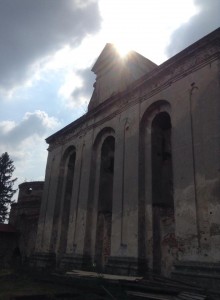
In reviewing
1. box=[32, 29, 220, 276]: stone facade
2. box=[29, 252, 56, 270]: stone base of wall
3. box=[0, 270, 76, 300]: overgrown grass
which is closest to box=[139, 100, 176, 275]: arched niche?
box=[32, 29, 220, 276]: stone facade

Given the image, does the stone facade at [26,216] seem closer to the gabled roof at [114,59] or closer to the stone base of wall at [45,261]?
the stone base of wall at [45,261]

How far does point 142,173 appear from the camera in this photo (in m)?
12.0

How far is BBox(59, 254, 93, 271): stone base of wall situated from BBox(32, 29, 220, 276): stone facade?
0.14 ft

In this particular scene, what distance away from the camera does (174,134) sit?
10.8m

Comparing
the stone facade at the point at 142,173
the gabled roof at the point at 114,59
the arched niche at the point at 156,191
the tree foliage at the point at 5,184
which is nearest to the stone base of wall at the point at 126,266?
the stone facade at the point at 142,173

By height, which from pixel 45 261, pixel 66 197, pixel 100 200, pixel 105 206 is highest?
pixel 66 197

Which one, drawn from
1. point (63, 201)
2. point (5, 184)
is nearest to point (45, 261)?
point (63, 201)

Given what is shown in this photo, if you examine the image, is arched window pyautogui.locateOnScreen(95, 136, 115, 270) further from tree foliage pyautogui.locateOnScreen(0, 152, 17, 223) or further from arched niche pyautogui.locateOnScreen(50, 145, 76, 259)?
tree foliage pyautogui.locateOnScreen(0, 152, 17, 223)

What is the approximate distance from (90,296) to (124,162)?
5688mm

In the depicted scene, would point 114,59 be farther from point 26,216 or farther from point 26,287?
point 26,216

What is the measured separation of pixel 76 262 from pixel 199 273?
671 centimetres

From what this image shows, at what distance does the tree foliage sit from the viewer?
33.8 m

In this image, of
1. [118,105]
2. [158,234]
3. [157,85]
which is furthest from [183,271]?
[118,105]

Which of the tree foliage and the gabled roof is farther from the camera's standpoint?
the tree foliage
